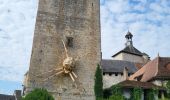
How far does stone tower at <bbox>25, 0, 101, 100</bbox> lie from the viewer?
76.3 feet

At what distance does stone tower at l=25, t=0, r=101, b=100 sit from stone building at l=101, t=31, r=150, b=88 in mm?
14269

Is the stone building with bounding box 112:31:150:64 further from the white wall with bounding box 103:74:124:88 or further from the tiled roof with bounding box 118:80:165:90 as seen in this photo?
the tiled roof with bounding box 118:80:165:90

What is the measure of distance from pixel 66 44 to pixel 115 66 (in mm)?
19435

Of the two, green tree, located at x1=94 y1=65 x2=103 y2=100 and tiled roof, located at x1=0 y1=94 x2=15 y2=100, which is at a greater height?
green tree, located at x1=94 y1=65 x2=103 y2=100

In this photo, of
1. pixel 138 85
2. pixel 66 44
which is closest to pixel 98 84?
pixel 66 44

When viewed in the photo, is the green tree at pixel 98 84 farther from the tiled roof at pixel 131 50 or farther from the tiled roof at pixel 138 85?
the tiled roof at pixel 131 50

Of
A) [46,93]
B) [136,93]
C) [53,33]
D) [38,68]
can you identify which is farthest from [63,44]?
[136,93]

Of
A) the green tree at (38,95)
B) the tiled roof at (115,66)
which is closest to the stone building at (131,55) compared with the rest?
the tiled roof at (115,66)

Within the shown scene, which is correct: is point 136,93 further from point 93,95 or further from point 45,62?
point 45,62

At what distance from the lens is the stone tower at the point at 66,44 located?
2325cm

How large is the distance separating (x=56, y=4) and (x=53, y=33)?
7.91ft

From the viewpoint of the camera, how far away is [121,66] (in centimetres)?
4331

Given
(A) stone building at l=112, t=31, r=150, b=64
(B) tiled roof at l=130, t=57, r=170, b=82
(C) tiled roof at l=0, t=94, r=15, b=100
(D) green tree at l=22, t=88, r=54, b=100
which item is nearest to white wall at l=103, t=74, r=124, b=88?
(B) tiled roof at l=130, t=57, r=170, b=82

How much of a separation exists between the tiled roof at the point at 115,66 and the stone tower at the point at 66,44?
1606cm
